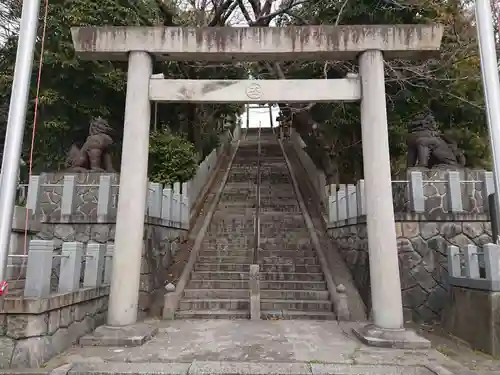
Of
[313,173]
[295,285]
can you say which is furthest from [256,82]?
[313,173]

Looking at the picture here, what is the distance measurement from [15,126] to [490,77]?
234 inches

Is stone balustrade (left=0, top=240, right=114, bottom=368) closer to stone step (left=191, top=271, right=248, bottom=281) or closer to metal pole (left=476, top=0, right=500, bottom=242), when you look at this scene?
stone step (left=191, top=271, right=248, bottom=281)

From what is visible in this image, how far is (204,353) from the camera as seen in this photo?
5.02 meters

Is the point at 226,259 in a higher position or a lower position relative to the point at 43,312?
higher

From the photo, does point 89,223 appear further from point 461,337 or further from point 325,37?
point 461,337

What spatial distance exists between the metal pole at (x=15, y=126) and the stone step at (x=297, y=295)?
501cm

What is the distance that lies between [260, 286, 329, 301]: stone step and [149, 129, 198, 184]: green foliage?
512 centimetres

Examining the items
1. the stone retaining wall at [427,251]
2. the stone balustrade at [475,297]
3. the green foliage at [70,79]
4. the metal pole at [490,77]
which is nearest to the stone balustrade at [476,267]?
the stone balustrade at [475,297]

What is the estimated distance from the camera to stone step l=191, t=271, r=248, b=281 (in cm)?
862

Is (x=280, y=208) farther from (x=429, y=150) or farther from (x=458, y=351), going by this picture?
(x=458, y=351)

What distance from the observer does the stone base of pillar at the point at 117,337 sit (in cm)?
529

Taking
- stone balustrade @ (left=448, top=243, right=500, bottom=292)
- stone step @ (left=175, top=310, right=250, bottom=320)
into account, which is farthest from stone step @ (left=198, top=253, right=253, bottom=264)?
stone balustrade @ (left=448, top=243, right=500, bottom=292)

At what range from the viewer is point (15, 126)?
4.68m

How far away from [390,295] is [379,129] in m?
2.52
